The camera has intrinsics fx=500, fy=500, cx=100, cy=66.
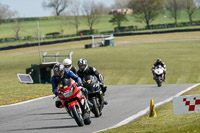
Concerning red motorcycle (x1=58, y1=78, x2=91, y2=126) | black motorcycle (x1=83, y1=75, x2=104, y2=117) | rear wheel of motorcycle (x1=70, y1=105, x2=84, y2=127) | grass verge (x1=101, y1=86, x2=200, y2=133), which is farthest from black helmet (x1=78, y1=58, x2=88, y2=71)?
grass verge (x1=101, y1=86, x2=200, y2=133)

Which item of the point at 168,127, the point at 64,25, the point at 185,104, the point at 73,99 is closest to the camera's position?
the point at 168,127

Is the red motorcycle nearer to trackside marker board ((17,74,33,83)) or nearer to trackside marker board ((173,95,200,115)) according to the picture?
trackside marker board ((173,95,200,115))

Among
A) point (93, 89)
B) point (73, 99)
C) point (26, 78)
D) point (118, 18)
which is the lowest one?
point (118, 18)

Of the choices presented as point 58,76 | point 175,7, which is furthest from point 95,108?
point 175,7

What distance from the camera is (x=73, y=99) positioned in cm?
1156

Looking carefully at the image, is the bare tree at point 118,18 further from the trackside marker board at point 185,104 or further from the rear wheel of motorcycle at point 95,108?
the trackside marker board at point 185,104

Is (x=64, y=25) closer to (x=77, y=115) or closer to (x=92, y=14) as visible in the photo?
(x=92, y=14)

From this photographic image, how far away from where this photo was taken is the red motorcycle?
37.2 feet

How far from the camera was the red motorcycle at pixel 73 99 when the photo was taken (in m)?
11.4

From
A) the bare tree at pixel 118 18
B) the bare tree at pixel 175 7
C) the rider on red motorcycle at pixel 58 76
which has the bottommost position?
the bare tree at pixel 118 18

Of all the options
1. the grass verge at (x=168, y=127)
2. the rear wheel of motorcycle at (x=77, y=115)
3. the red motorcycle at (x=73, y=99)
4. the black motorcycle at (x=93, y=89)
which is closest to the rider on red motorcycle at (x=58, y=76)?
the red motorcycle at (x=73, y=99)

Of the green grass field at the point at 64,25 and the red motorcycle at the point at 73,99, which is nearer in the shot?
the red motorcycle at the point at 73,99

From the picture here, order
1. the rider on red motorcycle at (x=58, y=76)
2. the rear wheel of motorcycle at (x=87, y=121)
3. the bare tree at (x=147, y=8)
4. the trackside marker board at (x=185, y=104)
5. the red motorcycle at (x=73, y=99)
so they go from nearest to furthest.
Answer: the trackside marker board at (x=185, y=104), the red motorcycle at (x=73, y=99), the rider on red motorcycle at (x=58, y=76), the rear wheel of motorcycle at (x=87, y=121), the bare tree at (x=147, y=8)

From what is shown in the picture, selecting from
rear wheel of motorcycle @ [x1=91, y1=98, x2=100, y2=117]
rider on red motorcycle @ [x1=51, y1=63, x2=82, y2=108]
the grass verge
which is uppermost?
rider on red motorcycle @ [x1=51, y1=63, x2=82, y2=108]
